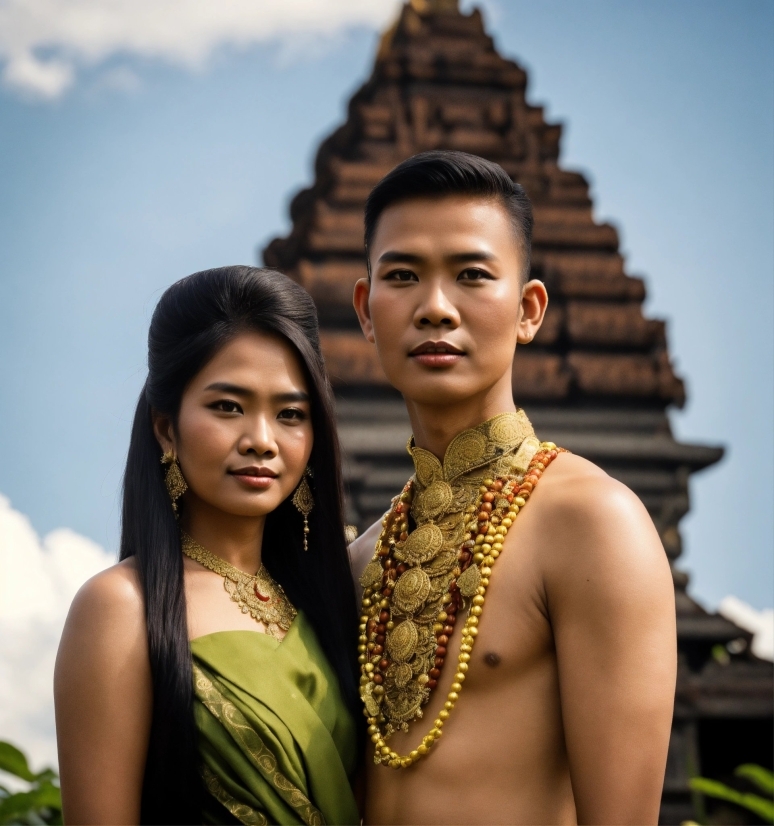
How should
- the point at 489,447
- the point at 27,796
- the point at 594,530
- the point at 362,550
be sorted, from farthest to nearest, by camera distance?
1. the point at 27,796
2. the point at 362,550
3. the point at 489,447
4. the point at 594,530

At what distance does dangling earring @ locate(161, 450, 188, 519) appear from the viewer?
11.1 feet

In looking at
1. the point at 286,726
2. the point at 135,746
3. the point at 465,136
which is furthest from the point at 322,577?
the point at 465,136

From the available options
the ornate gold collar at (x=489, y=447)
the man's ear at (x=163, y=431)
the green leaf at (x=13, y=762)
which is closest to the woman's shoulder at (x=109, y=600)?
the man's ear at (x=163, y=431)

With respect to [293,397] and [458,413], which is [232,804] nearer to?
[293,397]

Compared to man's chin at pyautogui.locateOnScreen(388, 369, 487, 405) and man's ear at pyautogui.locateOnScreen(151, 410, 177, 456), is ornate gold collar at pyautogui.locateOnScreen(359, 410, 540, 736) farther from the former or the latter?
man's ear at pyautogui.locateOnScreen(151, 410, 177, 456)

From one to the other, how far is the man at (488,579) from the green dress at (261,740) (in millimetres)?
174

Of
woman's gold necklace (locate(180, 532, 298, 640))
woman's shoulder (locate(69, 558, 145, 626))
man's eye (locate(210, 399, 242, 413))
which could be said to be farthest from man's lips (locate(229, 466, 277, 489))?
woman's shoulder (locate(69, 558, 145, 626))

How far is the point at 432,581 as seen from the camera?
3408 millimetres

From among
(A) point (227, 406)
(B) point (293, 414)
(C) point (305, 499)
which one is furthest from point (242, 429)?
(C) point (305, 499)

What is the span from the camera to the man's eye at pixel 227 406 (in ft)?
10.8

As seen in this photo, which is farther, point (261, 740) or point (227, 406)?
point (227, 406)

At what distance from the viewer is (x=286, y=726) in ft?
10.3

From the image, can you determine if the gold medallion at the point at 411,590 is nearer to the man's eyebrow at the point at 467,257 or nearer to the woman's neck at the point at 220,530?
the woman's neck at the point at 220,530

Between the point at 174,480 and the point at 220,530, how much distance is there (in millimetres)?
211
